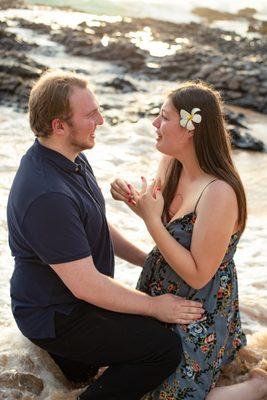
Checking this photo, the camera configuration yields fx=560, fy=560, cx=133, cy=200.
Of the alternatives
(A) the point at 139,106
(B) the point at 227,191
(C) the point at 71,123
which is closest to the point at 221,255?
(B) the point at 227,191

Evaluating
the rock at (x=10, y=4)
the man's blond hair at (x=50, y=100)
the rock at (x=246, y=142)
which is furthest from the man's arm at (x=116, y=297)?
the rock at (x=10, y=4)

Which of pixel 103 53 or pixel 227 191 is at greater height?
pixel 227 191

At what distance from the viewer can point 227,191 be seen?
2.87 m

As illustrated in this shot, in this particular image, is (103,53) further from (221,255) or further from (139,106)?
(221,255)

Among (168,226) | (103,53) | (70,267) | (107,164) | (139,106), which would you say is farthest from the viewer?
(103,53)

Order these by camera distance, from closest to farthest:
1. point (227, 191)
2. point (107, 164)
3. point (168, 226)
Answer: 1. point (227, 191)
2. point (168, 226)
3. point (107, 164)

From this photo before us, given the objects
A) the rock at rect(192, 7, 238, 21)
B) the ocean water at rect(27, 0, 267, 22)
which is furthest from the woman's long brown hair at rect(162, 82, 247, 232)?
the rock at rect(192, 7, 238, 21)

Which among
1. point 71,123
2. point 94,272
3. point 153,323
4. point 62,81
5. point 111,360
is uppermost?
point 62,81

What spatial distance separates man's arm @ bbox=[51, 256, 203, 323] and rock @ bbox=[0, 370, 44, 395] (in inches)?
33.0

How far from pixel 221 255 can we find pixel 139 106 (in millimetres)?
9742

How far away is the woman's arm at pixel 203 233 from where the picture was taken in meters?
2.83

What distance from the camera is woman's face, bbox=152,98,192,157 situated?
3.03m

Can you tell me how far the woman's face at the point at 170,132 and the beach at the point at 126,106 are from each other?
35 centimetres

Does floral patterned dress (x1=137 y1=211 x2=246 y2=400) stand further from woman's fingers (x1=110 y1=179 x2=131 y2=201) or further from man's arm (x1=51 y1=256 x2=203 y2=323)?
woman's fingers (x1=110 y1=179 x2=131 y2=201)
